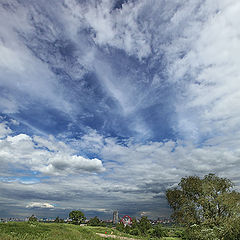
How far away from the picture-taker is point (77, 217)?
3002 inches

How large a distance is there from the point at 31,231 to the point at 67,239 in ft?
11.2

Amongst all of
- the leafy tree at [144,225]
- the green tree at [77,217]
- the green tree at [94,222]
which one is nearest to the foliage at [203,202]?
the leafy tree at [144,225]

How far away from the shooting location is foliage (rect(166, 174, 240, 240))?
104 ft

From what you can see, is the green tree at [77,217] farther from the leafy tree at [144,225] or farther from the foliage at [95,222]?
the leafy tree at [144,225]

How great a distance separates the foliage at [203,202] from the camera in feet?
104

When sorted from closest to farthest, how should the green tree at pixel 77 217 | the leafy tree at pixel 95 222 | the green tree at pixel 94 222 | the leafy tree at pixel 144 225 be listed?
1. the leafy tree at pixel 144 225
2. the green tree at pixel 77 217
3. the green tree at pixel 94 222
4. the leafy tree at pixel 95 222

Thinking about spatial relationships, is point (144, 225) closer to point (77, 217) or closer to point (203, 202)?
point (77, 217)

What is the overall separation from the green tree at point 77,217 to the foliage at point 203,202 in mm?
50625

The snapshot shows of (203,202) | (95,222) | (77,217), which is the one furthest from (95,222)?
(203,202)

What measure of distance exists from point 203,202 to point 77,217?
195 ft

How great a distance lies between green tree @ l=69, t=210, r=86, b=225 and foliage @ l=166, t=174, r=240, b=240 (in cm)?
5062

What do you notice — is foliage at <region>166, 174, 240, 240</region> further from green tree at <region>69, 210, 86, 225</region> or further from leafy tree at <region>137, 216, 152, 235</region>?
green tree at <region>69, 210, 86, 225</region>

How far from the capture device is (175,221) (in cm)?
3853

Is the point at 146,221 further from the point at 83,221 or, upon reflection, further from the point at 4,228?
the point at 4,228
